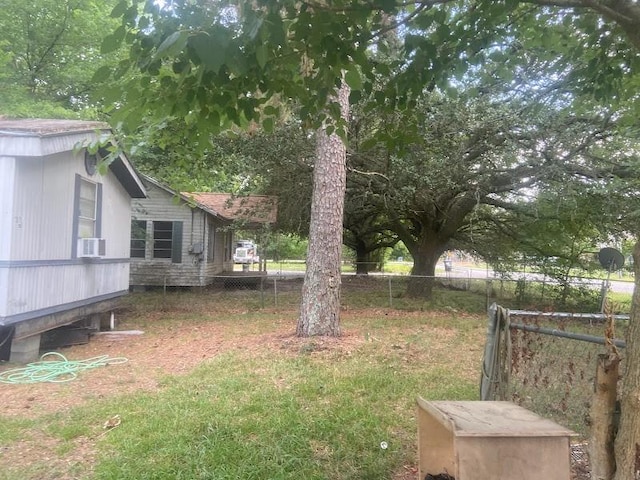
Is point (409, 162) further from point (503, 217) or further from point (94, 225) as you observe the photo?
point (94, 225)

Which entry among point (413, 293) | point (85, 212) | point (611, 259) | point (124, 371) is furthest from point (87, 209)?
point (611, 259)

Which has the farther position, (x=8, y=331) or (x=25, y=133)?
(x=8, y=331)

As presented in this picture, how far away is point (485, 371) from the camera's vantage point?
3838 millimetres

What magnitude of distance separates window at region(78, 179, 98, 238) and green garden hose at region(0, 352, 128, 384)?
7.72ft

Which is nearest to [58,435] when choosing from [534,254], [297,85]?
[297,85]

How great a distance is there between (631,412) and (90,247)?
8330 millimetres

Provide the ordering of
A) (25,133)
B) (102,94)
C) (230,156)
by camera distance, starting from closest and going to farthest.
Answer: (102,94) → (25,133) → (230,156)

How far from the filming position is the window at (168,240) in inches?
667

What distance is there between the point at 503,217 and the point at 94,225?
11414 mm

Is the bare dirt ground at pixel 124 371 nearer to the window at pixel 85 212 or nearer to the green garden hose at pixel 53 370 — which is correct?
the green garden hose at pixel 53 370

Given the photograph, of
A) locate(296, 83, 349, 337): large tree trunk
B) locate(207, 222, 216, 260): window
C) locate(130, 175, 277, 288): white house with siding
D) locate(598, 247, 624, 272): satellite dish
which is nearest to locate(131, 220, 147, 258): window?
locate(130, 175, 277, 288): white house with siding

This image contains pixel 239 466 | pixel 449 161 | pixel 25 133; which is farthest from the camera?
pixel 449 161

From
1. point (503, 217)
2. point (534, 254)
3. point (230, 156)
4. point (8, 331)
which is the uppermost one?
point (230, 156)

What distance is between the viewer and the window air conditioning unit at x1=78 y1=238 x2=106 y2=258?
27.6ft
